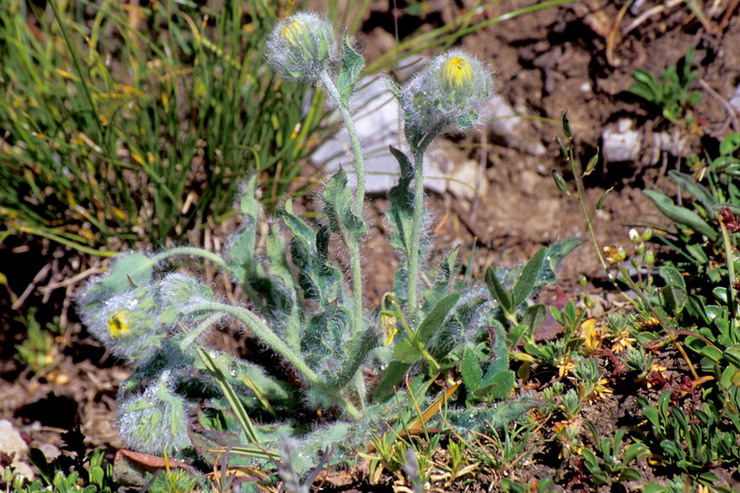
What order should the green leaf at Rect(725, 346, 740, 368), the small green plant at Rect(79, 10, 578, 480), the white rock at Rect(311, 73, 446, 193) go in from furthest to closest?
1. the white rock at Rect(311, 73, 446, 193)
2. the small green plant at Rect(79, 10, 578, 480)
3. the green leaf at Rect(725, 346, 740, 368)

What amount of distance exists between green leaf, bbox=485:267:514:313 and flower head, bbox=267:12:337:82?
0.76 m

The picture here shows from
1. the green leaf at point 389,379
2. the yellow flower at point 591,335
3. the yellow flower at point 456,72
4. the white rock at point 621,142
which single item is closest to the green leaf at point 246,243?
the green leaf at point 389,379

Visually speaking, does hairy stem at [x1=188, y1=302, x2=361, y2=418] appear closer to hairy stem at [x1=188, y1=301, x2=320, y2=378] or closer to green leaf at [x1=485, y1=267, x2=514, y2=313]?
hairy stem at [x1=188, y1=301, x2=320, y2=378]

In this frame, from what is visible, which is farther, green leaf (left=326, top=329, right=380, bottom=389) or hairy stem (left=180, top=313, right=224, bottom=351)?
green leaf (left=326, top=329, right=380, bottom=389)

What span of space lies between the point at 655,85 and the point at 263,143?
1627mm

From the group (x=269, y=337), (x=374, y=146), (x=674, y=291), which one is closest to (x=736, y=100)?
(x=674, y=291)

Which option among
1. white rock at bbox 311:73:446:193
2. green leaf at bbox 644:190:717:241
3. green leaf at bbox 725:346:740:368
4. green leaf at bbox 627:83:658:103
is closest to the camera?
green leaf at bbox 725:346:740:368

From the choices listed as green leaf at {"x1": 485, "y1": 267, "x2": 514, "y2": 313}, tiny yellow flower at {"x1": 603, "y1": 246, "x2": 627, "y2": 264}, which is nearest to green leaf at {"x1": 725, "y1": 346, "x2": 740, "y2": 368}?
tiny yellow flower at {"x1": 603, "y1": 246, "x2": 627, "y2": 264}

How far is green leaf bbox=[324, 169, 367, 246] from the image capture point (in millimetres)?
1882

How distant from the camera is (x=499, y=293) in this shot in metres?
1.96

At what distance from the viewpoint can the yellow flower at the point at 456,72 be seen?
1.70m

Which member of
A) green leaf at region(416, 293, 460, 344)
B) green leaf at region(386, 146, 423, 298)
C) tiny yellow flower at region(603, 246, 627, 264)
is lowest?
Answer: tiny yellow flower at region(603, 246, 627, 264)

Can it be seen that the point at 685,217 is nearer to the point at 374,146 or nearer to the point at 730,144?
the point at 730,144

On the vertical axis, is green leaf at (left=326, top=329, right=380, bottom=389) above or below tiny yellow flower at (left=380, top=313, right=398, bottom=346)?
above
